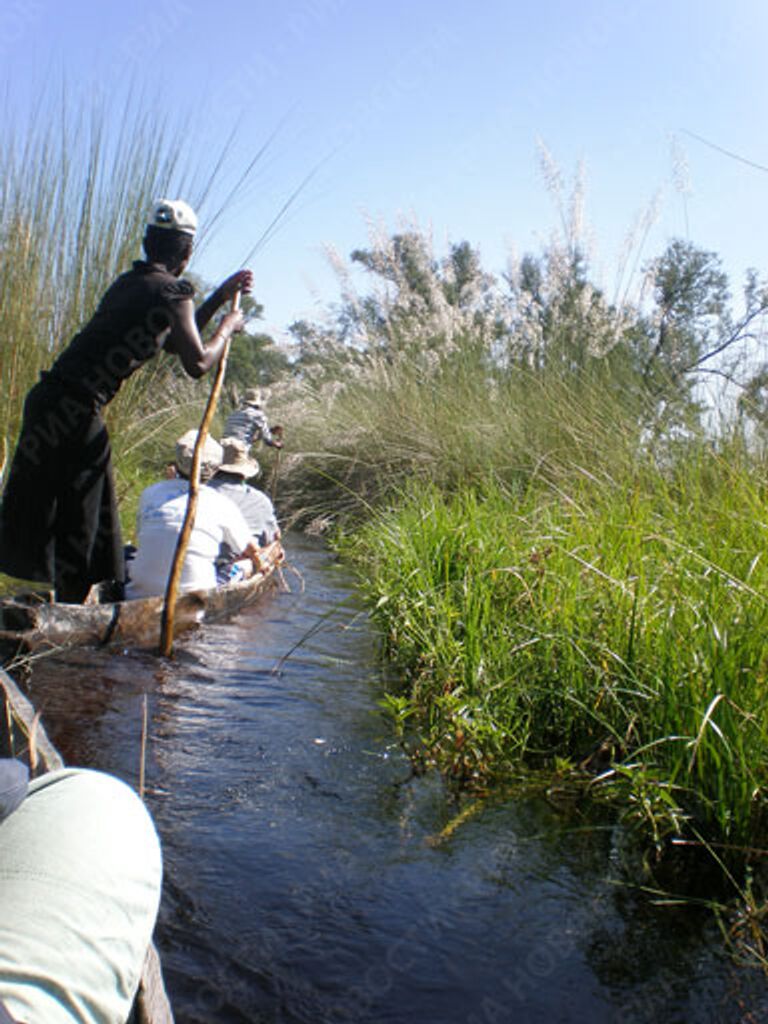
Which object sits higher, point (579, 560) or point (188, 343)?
point (188, 343)

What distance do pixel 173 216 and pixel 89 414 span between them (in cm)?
105

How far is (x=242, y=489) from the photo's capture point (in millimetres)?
7965

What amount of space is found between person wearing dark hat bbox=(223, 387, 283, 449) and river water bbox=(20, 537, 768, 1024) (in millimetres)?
4052

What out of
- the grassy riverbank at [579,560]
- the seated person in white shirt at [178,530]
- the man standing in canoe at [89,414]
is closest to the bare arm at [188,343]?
the man standing in canoe at [89,414]

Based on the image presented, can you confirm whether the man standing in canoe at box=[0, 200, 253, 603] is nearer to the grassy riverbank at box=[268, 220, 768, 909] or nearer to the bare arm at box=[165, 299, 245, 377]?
the bare arm at box=[165, 299, 245, 377]

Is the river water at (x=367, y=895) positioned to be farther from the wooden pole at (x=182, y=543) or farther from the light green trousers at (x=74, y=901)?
the light green trousers at (x=74, y=901)

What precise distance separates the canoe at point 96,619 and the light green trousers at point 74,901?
3609 mm

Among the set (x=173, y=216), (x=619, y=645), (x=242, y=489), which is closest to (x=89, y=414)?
(x=173, y=216)

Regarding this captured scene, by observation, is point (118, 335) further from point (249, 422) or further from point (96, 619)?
point (249, 422)

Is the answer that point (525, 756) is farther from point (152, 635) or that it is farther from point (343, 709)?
point (152, 635)

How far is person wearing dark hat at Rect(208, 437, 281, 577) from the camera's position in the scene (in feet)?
25.9

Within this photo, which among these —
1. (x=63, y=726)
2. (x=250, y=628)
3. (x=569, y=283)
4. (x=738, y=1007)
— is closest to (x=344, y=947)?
(x=738, y=1007)

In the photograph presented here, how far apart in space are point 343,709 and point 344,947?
2.14m

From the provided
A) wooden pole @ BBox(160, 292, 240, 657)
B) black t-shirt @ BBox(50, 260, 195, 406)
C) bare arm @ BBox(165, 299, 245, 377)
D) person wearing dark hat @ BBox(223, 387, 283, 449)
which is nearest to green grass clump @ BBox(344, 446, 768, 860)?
wooden pole @ BBox(160, 292, 240, 657)
